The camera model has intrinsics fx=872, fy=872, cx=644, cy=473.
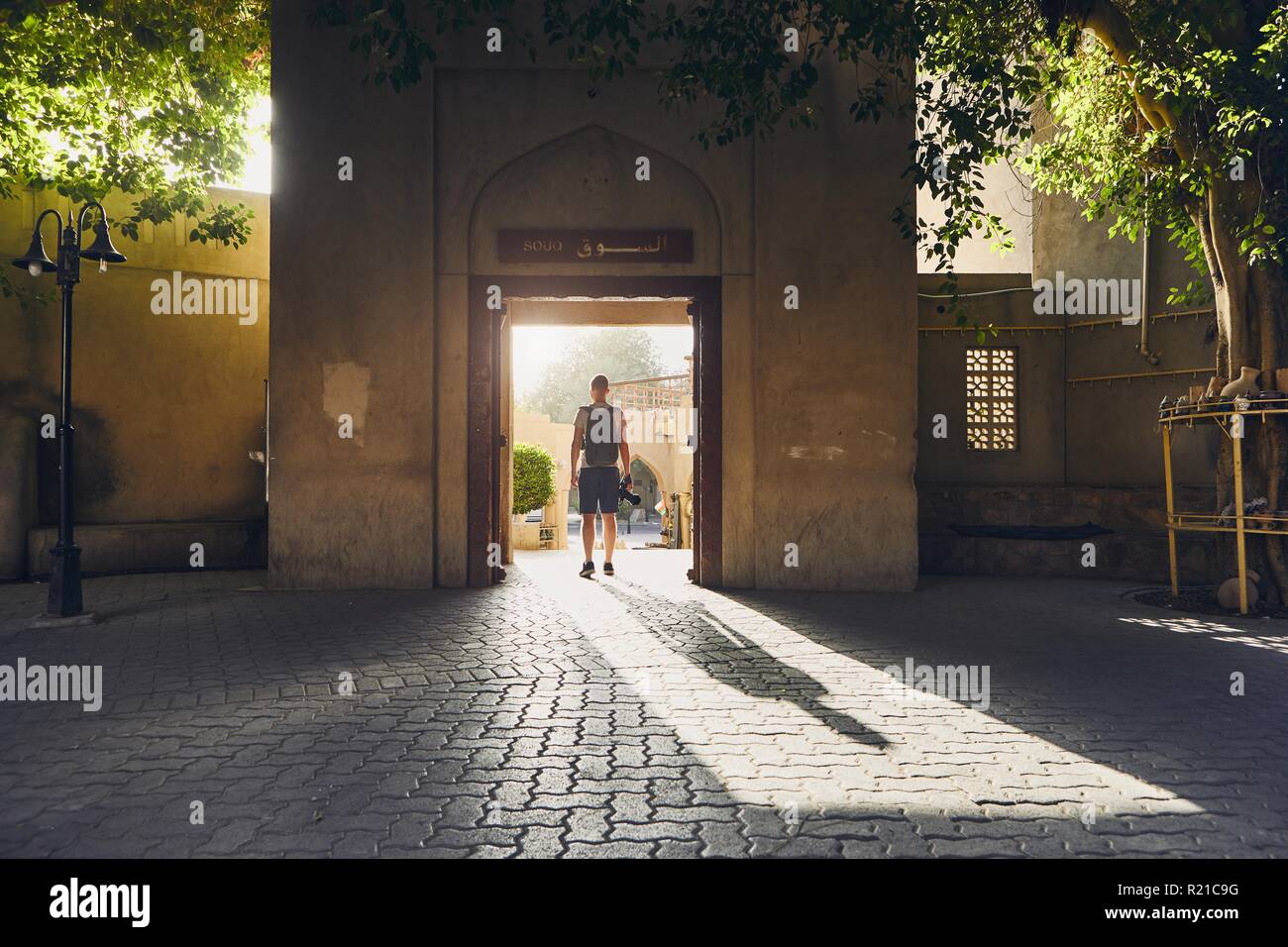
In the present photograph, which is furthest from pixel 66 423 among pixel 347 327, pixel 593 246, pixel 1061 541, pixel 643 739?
pixel 1061 541

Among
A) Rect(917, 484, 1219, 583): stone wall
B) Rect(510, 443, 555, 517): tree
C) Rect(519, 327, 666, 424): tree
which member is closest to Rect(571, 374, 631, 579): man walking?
Rect(917, 484, 1219, 583): stone wall

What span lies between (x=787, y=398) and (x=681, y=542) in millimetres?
13861

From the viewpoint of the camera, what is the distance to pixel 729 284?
9570 mm

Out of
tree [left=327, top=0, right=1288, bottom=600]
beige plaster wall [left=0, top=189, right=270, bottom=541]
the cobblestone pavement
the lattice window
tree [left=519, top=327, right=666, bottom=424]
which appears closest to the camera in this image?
the cobblestone pavement

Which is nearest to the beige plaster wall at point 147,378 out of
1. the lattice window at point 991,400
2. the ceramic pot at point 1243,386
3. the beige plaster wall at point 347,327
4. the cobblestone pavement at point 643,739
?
the beige plaster wall at point 347,327

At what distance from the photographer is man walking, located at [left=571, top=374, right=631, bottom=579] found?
10.6 m

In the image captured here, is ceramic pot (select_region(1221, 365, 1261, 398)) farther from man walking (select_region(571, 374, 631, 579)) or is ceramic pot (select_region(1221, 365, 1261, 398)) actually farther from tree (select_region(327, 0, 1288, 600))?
man walking (select_region(571, 374, 631, 579))

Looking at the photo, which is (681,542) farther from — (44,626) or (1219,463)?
(44,626)

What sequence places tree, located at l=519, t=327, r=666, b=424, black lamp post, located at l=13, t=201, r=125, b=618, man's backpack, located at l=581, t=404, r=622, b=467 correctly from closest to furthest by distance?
1. black lamp post, located at l=13, t=201, r=125, b=618
2. man's backpack, located at l=581, t=404, r=622, b=467
3. tree, located at l=519, t=327, r=666, b=424

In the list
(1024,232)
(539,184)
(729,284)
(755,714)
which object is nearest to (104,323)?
(539,184)

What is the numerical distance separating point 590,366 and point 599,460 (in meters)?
46.0

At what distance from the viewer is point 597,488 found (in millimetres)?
10828

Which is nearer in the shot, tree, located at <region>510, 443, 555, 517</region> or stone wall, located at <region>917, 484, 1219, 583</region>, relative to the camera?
stone wall, located at <region>917, 484, 1219, 583</region>

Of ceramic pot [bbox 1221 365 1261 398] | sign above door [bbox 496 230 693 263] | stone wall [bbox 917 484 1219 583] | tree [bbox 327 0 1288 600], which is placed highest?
tree [bbox 327 0 1288 600]
